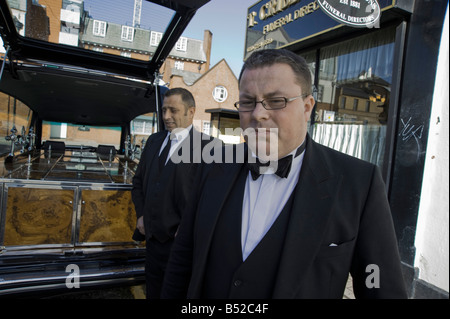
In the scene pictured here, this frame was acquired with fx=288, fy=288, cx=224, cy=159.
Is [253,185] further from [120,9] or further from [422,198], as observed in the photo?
[422,198]

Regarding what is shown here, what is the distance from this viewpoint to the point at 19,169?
3051 millimetres

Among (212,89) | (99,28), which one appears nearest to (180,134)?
(99,28)

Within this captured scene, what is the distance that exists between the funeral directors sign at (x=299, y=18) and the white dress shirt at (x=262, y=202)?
394 cm

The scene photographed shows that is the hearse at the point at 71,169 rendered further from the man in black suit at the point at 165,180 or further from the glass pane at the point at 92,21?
the man in black suit at the point at 165,180

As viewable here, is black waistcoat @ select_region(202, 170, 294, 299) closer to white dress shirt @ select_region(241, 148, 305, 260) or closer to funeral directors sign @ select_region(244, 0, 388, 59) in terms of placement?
white dress shirt @ select_region(241, 148, 305, 260)

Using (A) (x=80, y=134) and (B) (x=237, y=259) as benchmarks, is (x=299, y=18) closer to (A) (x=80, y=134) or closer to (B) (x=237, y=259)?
(A) (x=80, y=134)

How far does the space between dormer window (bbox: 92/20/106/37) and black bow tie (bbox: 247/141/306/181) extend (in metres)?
2.92

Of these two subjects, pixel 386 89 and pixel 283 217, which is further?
pixel 386 89

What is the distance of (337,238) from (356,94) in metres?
4.98

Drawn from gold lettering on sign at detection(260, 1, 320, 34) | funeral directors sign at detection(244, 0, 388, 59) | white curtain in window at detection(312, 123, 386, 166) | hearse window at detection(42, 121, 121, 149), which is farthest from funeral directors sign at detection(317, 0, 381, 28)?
hearse window at detection(42, 121, 121, 149)

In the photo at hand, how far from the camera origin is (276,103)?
121cm

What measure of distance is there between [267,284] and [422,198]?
341cm

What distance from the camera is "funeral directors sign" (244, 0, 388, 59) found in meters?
4.32
